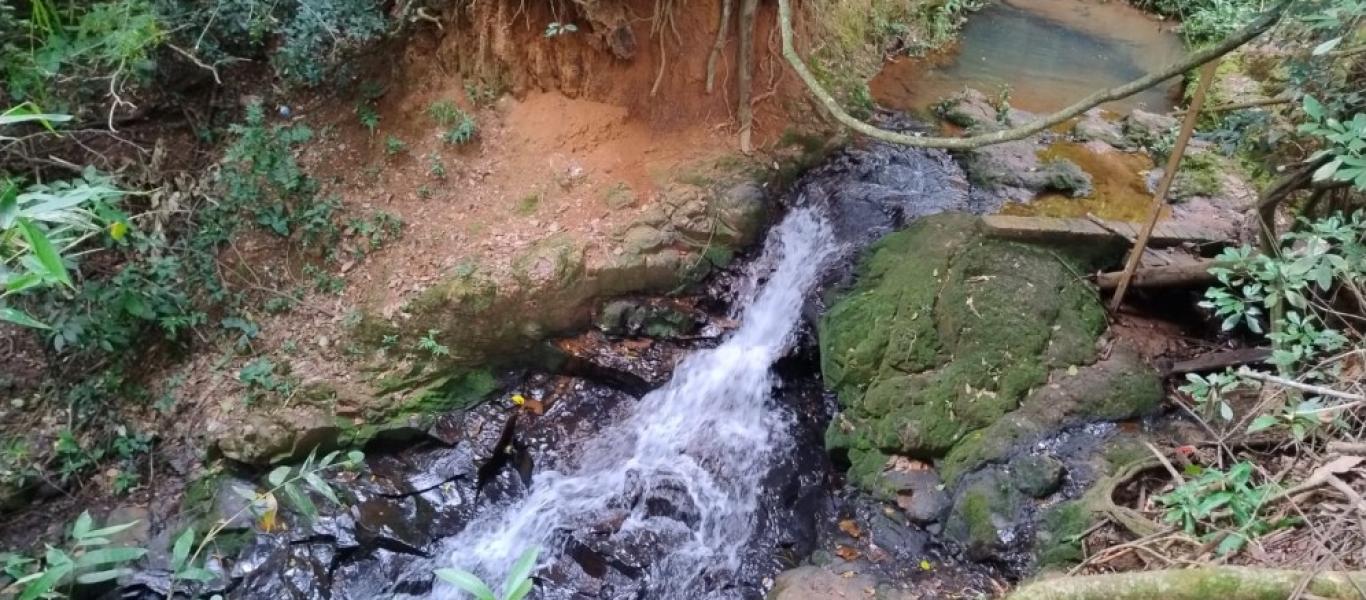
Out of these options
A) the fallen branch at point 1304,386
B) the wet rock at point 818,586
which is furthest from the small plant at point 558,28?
the fallen branch at point 1304,386

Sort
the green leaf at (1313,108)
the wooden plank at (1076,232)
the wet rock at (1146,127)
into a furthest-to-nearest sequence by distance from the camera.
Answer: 1. the wet rock at (1146,127)
2. the wooden plank at (1076,232)
3. the green leaf at (1313,108)

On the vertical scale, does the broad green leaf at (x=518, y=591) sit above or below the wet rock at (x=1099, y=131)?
above

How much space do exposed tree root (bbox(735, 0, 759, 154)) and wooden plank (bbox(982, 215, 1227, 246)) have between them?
6.49ft

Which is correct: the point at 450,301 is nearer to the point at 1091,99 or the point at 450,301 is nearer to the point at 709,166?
the point at 709,166

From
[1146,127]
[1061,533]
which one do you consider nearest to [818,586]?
[1061,533]

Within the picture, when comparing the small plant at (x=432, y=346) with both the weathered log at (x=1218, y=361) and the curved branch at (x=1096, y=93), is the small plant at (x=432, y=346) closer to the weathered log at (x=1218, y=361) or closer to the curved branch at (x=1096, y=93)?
the curved branch at (x=1096, y=93)

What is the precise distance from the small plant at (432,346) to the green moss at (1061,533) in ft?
12.3

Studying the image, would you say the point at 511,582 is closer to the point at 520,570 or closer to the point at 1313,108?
the point at 520,570

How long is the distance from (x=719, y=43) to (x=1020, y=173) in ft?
9.46

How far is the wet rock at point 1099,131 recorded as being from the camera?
24.3 feet

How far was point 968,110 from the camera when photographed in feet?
25.6

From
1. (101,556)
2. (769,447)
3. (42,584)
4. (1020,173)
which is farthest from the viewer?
(1020,173)

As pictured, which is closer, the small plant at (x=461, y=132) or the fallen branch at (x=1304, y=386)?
the fallen branch at (x=1304, y=386)

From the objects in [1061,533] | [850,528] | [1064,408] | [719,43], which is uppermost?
[719,43]
